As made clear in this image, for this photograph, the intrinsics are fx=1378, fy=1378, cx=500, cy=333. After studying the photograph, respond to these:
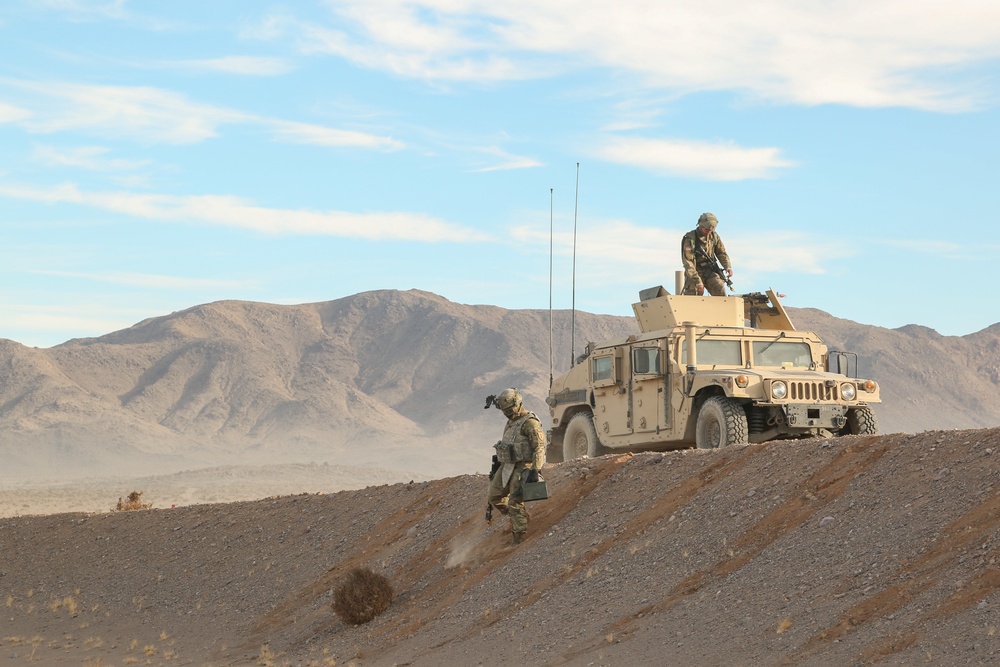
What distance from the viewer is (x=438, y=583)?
16.3 meters

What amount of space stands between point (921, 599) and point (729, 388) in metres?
7.08

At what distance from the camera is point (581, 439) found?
21109mm

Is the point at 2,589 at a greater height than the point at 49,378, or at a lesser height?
lesser

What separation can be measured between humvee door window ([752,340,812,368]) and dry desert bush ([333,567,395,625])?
6415 millimetres

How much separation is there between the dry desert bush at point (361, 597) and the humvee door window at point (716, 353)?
5374 millimetres

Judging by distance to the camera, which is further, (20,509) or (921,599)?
(20,509)

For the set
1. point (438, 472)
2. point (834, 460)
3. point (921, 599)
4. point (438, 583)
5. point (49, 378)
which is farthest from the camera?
point (49, 378)

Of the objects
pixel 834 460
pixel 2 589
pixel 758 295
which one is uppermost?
pixel 758 295

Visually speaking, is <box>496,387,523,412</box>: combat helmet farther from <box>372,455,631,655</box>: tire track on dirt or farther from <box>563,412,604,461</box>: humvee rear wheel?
<box>563,412,604,461</box>: humvee rear wheel

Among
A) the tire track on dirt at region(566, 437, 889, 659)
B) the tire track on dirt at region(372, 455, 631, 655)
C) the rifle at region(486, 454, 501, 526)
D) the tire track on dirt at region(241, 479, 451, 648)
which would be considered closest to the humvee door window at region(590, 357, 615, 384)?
the tire track on dirt at region(372, 455, 631, 655)

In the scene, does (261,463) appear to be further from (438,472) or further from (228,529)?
(228,529)

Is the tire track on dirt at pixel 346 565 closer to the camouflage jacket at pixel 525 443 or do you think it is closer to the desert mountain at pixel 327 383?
the camouflage jacket at pixel 525 443

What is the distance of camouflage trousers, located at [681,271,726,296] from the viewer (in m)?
20.7

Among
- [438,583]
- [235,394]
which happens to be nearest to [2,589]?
[438,583]
